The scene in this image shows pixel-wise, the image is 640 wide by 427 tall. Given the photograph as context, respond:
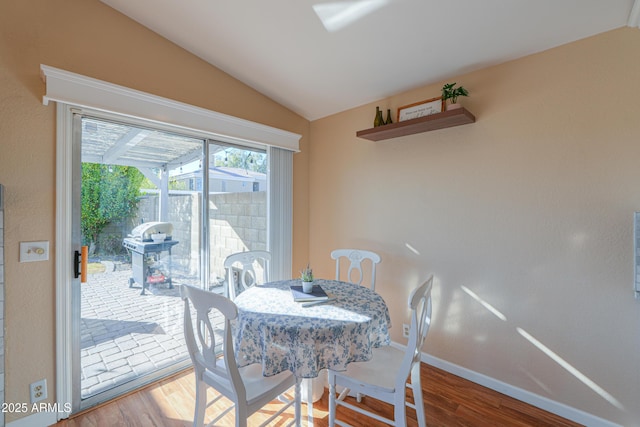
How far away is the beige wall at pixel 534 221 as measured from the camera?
170 centimetres

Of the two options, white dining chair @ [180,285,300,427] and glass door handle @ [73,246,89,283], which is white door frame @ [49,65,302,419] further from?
white dining chair @ [180,285,300,427]

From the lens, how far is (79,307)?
191 centimetres

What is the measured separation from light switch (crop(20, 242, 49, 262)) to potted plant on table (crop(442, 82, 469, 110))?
9.75ft

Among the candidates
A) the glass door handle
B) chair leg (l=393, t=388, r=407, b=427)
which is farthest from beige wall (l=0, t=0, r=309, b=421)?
chair leg (l=393, t=388, r=407, b=427)

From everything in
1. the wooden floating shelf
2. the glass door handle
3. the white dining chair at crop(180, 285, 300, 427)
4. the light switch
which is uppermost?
the wooden floating shelf

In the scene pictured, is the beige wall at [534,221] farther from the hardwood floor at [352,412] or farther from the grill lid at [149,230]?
the grill lid at [149,230]

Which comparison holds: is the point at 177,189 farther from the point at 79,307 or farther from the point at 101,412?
the point at 101,412

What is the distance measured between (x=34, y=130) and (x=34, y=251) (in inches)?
29.9

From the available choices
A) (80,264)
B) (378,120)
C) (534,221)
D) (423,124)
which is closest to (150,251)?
(80,264)

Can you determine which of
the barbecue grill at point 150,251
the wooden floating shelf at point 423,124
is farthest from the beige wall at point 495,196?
the barbecue grill at point 150,251

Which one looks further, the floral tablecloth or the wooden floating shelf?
the wooden floating shelf

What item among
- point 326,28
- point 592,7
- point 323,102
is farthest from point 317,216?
point 592,7

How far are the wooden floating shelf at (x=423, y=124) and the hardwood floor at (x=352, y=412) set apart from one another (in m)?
2.10

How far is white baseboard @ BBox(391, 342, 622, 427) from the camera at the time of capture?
5.89 feet
